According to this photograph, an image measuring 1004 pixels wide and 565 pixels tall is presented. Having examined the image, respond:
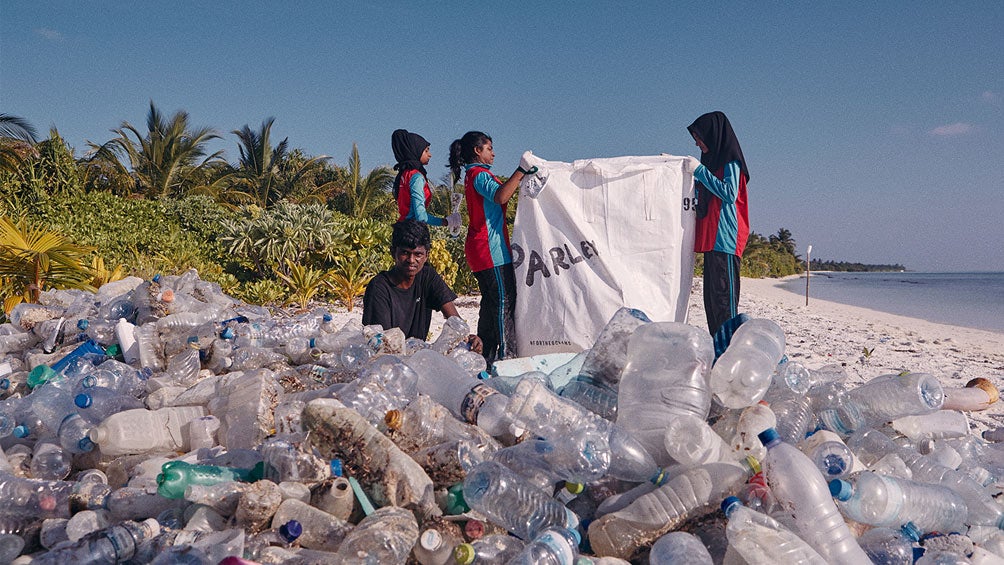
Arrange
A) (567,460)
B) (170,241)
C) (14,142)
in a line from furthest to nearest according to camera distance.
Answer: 1. (14,142)
2. (170,241)
3. (567,460)

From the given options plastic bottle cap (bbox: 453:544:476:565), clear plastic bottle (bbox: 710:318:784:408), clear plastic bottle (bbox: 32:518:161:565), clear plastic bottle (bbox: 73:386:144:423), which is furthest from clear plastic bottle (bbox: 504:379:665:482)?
clear plastic bottle (bbox: 73:386:144:423)

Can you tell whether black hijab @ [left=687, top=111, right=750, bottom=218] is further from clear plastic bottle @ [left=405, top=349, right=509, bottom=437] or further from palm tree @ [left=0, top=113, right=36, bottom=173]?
palm tree @ [left=0, top=113, right=36, bottom=173]

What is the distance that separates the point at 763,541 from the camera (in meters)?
1.76

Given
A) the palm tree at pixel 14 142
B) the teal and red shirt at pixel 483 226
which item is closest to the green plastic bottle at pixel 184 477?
the teal and red shirt at pixel 483 226

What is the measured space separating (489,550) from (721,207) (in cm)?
318

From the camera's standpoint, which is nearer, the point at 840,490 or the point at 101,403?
the point at 840,490

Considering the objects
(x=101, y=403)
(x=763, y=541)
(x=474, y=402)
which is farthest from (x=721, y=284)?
(x=101, y=403)

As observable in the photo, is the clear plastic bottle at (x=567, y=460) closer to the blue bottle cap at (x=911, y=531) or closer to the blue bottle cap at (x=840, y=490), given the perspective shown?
the blue bottle cap at (x=840, y=490)

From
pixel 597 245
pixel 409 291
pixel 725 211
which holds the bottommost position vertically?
pixel 409 291

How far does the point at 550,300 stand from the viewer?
4500mm

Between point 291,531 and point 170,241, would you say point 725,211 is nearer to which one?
point 291,531

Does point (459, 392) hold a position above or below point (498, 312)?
below

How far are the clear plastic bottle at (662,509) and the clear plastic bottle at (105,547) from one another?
127 cm

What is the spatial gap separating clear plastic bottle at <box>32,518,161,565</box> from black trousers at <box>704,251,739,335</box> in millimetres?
3462
